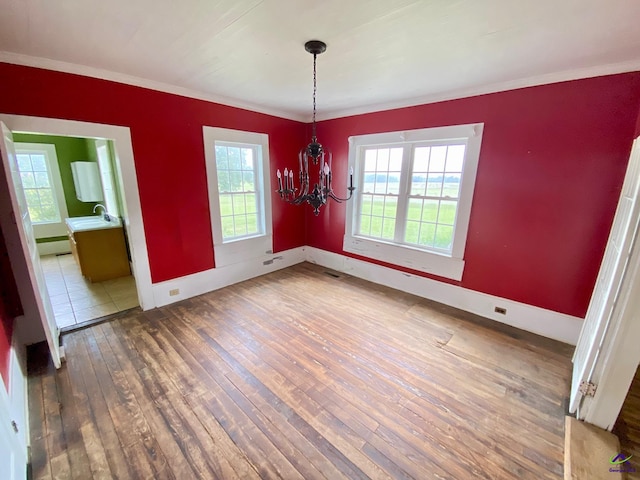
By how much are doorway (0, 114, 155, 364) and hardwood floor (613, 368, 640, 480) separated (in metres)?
4.12

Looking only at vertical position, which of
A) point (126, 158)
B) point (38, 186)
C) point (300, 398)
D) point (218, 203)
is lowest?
point (300, 398)

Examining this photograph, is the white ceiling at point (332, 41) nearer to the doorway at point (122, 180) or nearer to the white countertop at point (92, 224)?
the doorway at point (122, 180)

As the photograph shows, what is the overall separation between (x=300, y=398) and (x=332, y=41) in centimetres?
265

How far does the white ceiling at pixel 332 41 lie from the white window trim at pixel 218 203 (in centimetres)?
75

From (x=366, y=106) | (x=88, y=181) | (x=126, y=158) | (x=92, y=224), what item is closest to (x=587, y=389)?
(x=366, y=106)

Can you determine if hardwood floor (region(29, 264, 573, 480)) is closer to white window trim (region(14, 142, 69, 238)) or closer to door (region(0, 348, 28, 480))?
door (region(0, 348, 28, 480))

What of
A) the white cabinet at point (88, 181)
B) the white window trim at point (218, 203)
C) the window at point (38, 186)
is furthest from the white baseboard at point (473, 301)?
the window at point (38, 186)

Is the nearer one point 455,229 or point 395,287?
point 455,229

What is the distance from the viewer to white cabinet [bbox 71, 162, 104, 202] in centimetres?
475

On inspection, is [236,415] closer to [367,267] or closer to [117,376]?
Result: [117,376]

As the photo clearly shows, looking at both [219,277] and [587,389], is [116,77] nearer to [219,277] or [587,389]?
[219,277]

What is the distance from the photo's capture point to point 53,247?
5316 millimetres

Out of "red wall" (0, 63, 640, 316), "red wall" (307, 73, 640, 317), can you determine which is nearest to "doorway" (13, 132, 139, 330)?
"red wall" (0, 63, 640, 316)

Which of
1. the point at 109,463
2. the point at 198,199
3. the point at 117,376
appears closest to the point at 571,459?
the point at 109,463
